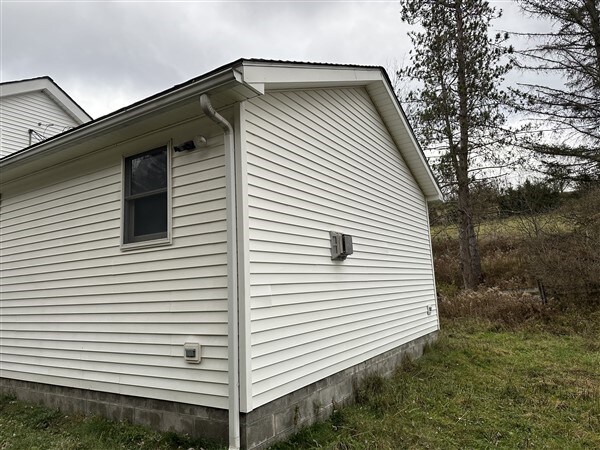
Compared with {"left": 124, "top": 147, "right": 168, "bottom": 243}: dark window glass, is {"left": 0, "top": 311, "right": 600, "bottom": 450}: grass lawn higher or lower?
lower

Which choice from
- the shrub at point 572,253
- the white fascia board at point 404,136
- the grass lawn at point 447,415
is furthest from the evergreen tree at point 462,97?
the grass lawn at point 447,415

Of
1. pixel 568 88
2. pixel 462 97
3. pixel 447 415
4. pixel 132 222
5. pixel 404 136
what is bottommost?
pixel 447 415

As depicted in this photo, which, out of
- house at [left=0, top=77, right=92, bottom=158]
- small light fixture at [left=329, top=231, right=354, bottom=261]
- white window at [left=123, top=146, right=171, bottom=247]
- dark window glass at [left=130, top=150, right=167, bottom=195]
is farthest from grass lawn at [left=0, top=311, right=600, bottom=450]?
house at [left=0, top=77, right=92, bottom=158]

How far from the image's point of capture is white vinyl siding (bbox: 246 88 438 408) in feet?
12.8

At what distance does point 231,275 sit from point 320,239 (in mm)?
1648

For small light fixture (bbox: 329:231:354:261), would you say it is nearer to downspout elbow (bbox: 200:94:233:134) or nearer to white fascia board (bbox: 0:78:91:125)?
downspout elbow (bbox: 200:94:233:134)

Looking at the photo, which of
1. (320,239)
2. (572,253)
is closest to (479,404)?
(320,239)

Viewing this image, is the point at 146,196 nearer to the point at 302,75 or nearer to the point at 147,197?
the point at 147,197

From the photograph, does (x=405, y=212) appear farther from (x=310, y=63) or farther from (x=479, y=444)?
(x=479, y=444)

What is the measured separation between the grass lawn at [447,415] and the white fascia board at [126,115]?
3.22 metres

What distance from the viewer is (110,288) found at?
183 inches

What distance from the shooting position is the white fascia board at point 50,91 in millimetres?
10617

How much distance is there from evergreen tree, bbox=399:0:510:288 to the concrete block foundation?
10.6 meters

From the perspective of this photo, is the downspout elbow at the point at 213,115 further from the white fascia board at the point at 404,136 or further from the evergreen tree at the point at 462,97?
the evergreen tree at the point at 462,97
